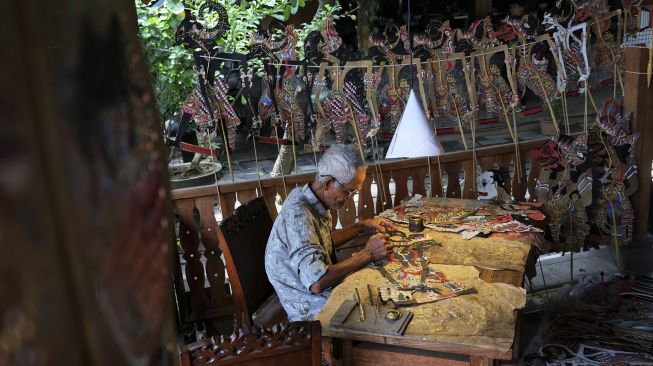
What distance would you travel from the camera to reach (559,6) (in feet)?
13.8

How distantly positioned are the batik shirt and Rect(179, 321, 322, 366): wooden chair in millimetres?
1030

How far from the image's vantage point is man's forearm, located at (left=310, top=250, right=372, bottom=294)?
2.93 metres

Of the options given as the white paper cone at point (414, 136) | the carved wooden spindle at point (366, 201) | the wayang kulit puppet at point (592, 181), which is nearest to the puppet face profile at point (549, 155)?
the wayang kulit puppet at point (592, 181)

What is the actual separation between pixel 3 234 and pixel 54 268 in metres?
0.03

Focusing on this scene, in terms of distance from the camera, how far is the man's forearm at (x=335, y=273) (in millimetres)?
2934

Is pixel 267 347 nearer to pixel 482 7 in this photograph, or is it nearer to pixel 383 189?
pixel 383 189

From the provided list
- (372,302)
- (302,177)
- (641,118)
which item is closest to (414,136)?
(372,302)

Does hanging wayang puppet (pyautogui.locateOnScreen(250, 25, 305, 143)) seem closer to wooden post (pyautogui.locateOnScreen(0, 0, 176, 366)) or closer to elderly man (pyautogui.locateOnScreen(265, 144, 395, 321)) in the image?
elderly man (pyautogui.locateOnScreen(265, 144, 395, 321))

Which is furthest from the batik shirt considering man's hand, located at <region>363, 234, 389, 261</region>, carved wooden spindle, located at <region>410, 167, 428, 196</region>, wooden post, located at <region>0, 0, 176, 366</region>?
wooden post, located at <region>0, 0, 176, 366</region>

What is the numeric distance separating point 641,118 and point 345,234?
266 centimetres

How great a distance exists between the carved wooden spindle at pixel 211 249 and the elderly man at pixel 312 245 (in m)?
1.16

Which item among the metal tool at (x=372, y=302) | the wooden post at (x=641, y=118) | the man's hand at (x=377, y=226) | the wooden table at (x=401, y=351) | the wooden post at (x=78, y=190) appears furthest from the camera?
the wooden post at (x=641, y=118)

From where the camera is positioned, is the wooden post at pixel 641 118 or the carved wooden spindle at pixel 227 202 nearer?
the carved wooden spindle at pixel 227 202

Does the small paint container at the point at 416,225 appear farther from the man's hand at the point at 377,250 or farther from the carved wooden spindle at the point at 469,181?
the carved wooden spindle at the point at 469,181
